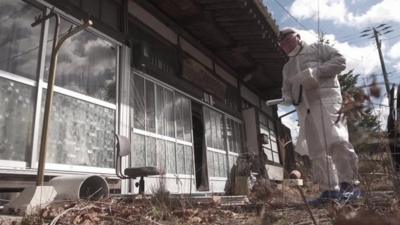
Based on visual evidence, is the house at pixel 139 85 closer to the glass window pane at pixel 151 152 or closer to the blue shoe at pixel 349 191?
the glass window pane at pixel 151 152

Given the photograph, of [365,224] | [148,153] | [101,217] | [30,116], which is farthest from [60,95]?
[365,224]

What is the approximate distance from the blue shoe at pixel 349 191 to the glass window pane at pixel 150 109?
3.37 meters

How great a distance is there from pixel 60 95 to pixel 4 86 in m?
0.72

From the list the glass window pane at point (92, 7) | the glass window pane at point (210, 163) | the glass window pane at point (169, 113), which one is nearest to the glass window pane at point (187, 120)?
the glass window pane at point (169, 113)

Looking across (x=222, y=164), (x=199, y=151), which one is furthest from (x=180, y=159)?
(x=222, y=164)

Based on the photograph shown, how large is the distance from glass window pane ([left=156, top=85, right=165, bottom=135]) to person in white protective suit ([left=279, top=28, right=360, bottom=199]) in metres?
2.70

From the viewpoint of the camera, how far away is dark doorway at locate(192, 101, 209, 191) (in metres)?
7.25

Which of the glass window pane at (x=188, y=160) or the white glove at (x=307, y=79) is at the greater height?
the white glove at (x=307, y=79)

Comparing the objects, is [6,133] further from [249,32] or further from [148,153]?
[249,32]

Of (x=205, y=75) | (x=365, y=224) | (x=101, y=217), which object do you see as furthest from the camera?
(x=205, y=75)

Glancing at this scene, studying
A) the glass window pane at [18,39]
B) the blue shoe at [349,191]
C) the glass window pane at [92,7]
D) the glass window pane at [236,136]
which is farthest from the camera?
the glass window pane at [236,136]

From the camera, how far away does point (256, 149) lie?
9.89 m

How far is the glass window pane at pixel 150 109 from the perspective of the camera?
5.61 meters

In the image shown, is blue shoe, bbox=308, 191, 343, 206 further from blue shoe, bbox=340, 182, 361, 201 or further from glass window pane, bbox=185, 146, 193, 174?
glass window pane, bbox=185, 146, 193, 174
